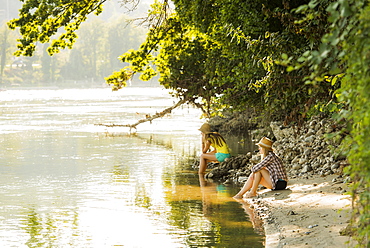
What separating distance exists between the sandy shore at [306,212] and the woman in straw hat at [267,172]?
0.53 feet

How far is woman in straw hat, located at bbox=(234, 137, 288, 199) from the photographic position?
11.7m

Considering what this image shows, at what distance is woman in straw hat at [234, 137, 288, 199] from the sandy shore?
16 centimetres

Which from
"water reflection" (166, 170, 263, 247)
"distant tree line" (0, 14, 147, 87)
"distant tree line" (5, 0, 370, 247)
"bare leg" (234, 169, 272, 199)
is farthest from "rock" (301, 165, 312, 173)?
"distant tree line" (0, 14, 147, 87)

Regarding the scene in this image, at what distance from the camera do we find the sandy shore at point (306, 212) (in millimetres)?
8234

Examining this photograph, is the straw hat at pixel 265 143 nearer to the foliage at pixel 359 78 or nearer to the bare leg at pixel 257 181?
the bare leg at pixel 257 181

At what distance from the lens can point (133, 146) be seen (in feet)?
76.8

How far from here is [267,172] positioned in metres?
11.9

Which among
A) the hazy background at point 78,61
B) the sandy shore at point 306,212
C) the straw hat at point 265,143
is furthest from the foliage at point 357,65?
the hazy background at point 78,61

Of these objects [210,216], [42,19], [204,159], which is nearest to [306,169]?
[204,159]

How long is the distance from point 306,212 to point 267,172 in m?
2.15

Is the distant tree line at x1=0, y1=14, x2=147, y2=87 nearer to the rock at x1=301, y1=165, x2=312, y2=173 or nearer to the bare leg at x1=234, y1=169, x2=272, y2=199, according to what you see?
the rock at x1=301, y1=165, x2=312, y2=173

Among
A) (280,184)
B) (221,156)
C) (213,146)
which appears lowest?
(280,184)

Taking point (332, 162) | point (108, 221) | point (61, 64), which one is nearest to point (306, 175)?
point (332, 162)

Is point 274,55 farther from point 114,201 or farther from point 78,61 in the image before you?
point 78,61
